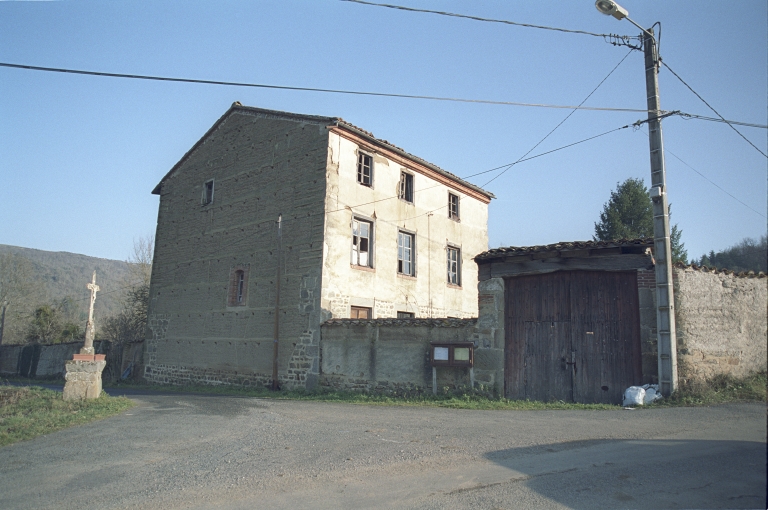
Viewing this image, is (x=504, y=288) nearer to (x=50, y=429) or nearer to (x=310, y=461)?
(x=310, y=461)

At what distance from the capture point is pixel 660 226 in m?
10.7

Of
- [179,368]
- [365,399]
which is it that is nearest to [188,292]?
[179,368]

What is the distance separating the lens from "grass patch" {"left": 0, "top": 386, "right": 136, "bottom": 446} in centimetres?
906

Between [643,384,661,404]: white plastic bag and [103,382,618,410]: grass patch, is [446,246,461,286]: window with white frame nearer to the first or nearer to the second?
[103,382,618,410]: grass patch

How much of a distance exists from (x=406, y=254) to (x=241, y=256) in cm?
580

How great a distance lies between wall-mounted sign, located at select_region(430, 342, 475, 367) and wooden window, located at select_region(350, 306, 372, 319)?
15.4ft

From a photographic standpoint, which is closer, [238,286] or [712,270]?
[712,270]

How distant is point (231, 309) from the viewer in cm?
1814

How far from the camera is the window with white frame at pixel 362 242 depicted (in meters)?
16.8

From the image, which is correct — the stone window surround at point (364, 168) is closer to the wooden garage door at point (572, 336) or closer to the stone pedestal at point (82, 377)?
the wooden garage door at point (572, 336)

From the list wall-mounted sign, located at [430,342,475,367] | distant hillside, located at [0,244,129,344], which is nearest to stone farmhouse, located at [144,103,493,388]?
wall-mounted sign, located at [430,342,475,367]

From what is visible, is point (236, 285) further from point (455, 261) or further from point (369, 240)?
point (455, 261)

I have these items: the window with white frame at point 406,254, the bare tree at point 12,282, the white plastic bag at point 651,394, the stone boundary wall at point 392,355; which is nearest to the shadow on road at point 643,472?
the white plastic bag at point 651,394

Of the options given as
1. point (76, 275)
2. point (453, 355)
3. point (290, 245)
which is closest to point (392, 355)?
point (453, 355)
